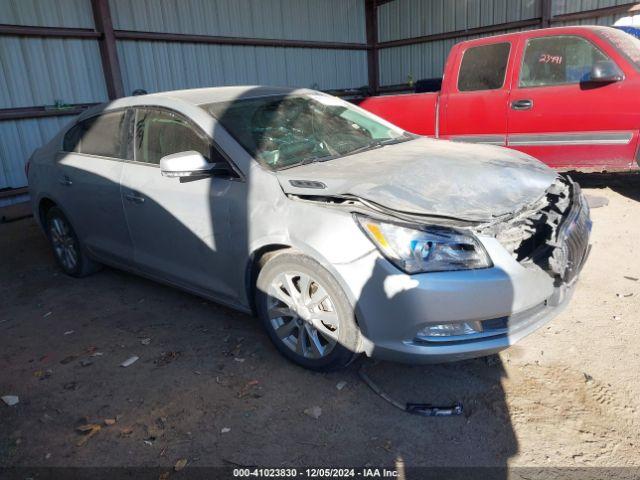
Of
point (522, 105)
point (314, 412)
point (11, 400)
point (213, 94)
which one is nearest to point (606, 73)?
point (522, 105)

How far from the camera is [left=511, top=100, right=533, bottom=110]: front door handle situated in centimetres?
580

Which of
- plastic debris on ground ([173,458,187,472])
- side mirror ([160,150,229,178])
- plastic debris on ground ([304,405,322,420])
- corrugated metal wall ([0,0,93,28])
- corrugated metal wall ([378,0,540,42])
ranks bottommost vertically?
plastic debris on ground ([304,405,322,420])

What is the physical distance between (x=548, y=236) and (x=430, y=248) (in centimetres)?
75

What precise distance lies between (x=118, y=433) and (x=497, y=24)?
12352 millimetres

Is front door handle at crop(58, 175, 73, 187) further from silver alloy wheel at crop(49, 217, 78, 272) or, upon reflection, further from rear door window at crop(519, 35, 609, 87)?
rear door window at crop(519, 35, 609, 87)

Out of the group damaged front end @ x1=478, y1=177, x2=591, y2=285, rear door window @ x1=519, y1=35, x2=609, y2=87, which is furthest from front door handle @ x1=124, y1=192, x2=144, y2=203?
rear door window @ x1=519, y1=35, x2=609, y2=87

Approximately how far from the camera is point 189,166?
3.03 metres

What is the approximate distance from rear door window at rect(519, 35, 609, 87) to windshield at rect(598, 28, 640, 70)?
0.57 ft

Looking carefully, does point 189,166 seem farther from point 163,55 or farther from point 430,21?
point 430,21

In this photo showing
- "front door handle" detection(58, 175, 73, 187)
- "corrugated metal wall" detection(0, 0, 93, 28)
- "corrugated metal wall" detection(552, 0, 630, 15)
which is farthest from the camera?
"corrugated metal wall" detection(552, 0, 630, 15)

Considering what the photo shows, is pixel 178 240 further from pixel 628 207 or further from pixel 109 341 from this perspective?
pixel 628 207

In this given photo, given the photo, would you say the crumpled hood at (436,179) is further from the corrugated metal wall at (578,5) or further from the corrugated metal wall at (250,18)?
the corrugated metal wall at (578,5)

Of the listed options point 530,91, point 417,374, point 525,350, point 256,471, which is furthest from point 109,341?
point 530,91

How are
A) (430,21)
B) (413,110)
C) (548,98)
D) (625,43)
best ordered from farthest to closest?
(430,21), (413,110), (548,98), (625,43)
